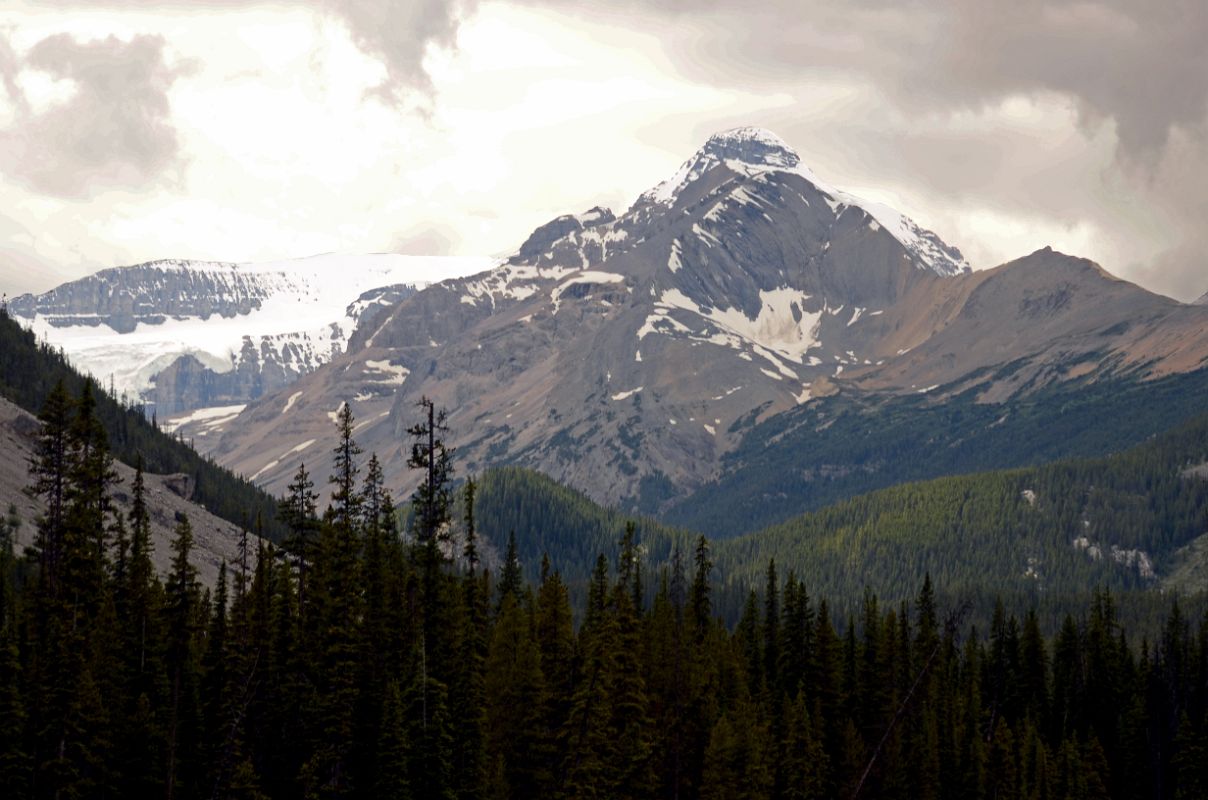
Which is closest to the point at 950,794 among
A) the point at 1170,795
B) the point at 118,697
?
the point at 1170,795

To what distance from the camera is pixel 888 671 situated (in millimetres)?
121688

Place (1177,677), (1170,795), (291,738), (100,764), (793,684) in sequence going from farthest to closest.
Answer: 1. (1177,677)
2. (1170,795)
3. (793,684)
4. (291,738)
5. (100,764)

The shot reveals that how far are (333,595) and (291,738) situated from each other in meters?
7.75

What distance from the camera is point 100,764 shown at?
78688mm

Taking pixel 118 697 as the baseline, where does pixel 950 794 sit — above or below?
below

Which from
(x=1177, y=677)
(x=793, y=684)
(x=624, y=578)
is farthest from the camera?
(x=1177, y=677)

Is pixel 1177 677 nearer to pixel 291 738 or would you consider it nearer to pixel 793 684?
pixel 793 684

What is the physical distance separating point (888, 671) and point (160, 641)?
5593 centimetres

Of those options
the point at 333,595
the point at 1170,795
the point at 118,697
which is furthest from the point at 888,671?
the point at 118,697

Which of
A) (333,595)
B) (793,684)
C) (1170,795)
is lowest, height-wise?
(1170,795)

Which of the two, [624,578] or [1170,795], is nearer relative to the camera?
[624,578]

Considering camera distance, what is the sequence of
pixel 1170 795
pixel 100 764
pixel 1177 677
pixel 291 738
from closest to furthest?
pixel 100 764 → pixel 291 738 → pixel 1170 795 → pixel 1177 677

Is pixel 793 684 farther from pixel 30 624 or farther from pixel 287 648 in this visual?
pixel 30 624

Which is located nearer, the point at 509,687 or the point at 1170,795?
the point at 509,687
